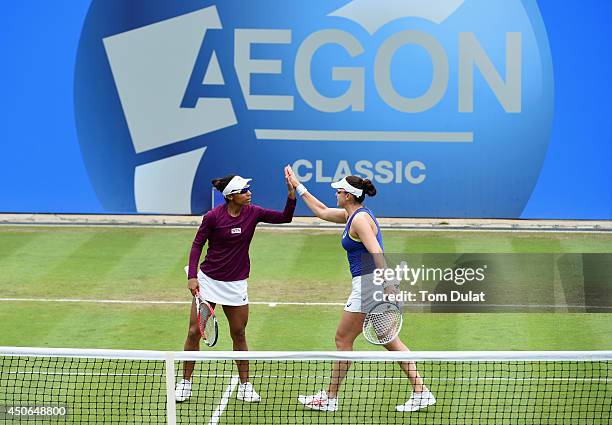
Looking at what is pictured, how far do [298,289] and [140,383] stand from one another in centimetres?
472

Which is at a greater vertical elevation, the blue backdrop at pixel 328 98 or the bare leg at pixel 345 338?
the blue backdrop at pixel 328 98

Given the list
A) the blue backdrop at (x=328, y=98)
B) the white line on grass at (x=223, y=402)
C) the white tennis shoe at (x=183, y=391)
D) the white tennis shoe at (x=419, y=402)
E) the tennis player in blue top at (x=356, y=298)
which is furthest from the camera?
the blue backdrop at (x=328, y=98)

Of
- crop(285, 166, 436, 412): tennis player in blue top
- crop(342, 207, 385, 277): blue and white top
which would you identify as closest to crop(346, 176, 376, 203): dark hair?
crop(285, 166, 436, 412): tennis player in blue top

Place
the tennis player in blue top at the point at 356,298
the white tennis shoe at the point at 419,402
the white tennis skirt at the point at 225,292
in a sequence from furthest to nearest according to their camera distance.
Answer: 1. the white tennis skirt at the point at 225,292
2. the white tennis shoe at the point at 419,402
3. the tennis player in blue top at the point at 356,298

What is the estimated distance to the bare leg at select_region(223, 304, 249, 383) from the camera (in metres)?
10.4

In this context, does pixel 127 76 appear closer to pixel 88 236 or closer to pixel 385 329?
pixel 88 236

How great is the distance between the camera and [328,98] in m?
19.6

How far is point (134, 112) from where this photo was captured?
65.6ft

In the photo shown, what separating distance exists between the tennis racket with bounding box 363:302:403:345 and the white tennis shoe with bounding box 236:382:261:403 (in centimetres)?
115

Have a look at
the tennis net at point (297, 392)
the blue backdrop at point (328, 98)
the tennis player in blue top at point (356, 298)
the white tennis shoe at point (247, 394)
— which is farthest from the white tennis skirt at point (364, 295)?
the blue backdrop at point (328, 98)

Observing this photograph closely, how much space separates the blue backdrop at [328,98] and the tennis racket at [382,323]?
379 inches

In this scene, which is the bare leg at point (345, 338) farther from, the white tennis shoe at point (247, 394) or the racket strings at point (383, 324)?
the white tennis shoe at point (247, 394)

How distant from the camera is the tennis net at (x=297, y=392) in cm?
984

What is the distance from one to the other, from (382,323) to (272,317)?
3845 mm
